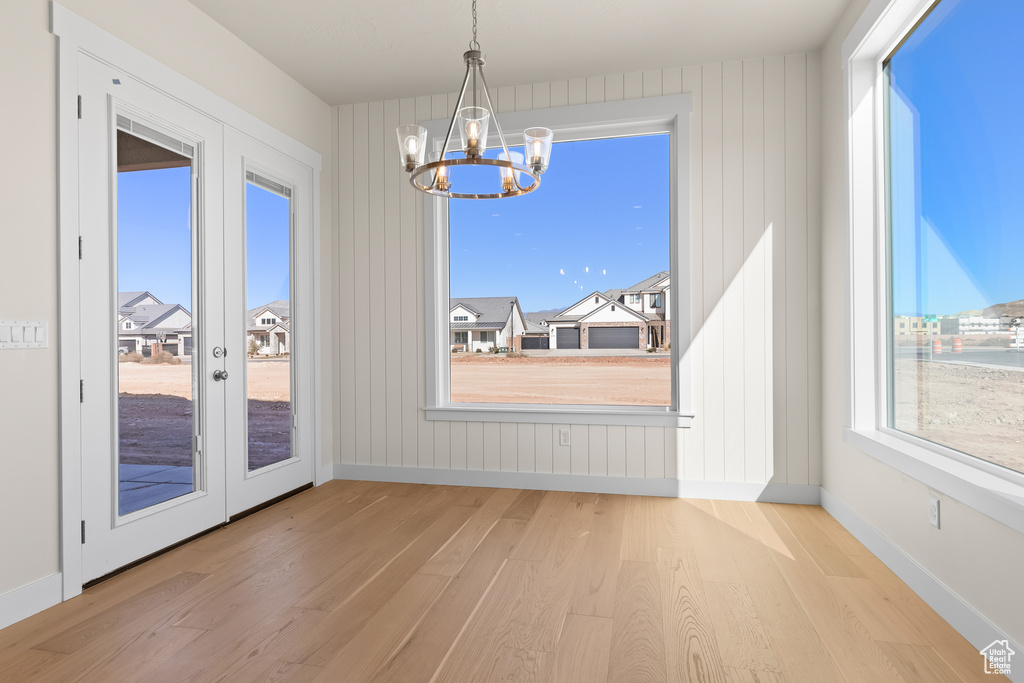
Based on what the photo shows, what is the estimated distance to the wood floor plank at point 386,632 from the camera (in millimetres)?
1848

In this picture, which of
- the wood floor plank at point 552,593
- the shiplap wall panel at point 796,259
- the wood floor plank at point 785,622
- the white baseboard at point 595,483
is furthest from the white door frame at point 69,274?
the shiplap wall panel at point 796,259

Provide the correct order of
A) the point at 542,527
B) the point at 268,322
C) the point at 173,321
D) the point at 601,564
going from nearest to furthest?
the point at 601,564 → the point at 173,321 → the point at 542,527 → the point at 268,322

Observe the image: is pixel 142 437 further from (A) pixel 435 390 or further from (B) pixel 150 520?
(A) pixel 435 390

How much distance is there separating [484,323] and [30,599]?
2.89m

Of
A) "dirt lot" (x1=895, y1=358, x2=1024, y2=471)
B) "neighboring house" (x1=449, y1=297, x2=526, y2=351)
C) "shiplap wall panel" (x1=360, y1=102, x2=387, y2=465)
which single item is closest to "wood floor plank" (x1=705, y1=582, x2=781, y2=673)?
"dirt lot" (x1=895, y1=358, x2=1024, y2=471)

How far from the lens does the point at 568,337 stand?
4188 millimetres

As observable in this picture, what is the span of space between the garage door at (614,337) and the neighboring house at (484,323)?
0.53m

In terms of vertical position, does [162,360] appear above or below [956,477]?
above

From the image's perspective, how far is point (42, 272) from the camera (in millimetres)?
2289

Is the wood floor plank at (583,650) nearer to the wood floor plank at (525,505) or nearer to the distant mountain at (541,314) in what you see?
the wood floor plank at (525,505)

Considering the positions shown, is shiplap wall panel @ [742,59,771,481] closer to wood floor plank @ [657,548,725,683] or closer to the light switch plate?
wood floor plank @ [657,548,725,683]

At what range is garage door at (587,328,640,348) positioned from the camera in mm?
4086

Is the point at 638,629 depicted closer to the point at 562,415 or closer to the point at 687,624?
the point at 687,624

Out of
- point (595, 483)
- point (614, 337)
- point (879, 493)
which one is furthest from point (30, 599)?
point (879, 493)
